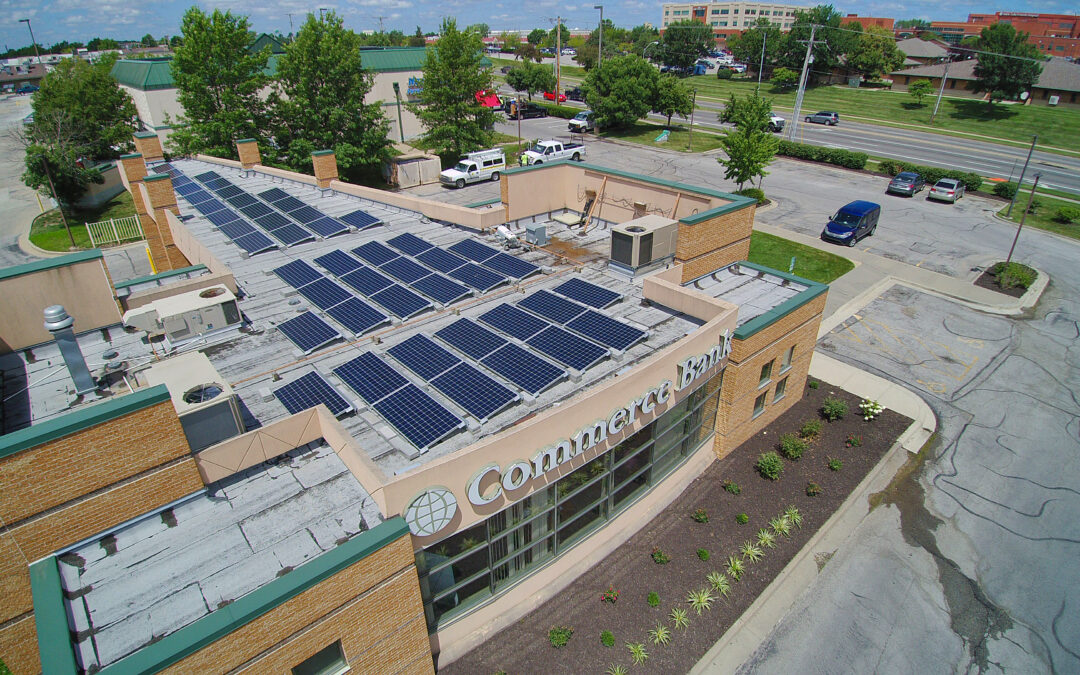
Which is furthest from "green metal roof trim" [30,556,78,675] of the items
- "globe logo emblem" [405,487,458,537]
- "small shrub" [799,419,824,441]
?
"small shrub" [799,419,824,441]

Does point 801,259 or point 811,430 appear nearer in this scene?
point 811,430

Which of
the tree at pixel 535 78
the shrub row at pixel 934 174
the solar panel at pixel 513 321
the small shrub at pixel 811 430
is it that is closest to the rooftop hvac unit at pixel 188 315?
the solar panel at pixel 513 321

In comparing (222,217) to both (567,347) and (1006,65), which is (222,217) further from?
(1006,65)

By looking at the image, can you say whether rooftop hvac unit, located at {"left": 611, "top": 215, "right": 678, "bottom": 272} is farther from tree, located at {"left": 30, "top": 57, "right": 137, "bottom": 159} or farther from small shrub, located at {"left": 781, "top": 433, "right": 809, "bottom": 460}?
tree, located at {"left": 30, "top": 57, "right": 137, "bottom": 159}

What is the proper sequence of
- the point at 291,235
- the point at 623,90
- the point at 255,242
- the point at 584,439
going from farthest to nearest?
the point at 623,90 < the point at 291,235 < the point at 255,242 < the point at 584,439

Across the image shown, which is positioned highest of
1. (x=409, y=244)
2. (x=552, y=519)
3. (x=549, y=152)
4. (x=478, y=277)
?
(x=409, y=244)

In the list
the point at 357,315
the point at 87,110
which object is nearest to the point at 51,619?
the point at 357,315

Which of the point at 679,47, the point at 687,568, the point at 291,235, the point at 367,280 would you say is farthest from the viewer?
the point at 679,47
